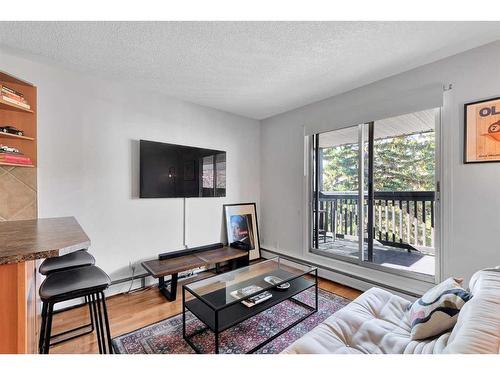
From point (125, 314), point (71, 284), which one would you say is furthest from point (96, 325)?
point (125, 314)

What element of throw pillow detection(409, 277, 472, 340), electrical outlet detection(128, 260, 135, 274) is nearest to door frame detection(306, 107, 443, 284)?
throw pillow detection(409, 277, 472, 340)

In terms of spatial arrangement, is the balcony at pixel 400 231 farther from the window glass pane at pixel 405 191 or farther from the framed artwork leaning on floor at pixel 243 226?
the framed artwork leaning on floor at pixel 243 226

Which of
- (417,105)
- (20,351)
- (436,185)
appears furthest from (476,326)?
(417,105)

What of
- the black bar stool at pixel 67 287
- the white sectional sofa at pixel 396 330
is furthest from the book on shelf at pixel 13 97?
the white sectional sofa at pixel 396 330

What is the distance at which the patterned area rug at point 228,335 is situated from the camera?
1.66 meters

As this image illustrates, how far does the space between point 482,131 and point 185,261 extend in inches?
124

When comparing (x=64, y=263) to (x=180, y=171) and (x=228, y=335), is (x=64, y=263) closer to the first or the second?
(x=228, y=335)

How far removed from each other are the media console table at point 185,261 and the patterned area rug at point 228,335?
45 cm

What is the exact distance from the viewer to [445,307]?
3.82 feet

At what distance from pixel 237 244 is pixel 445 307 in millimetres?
2523

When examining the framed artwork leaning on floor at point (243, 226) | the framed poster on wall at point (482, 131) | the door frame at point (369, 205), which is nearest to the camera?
the framed poster on wall at point (482, 131)

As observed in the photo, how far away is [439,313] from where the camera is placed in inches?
45.6
